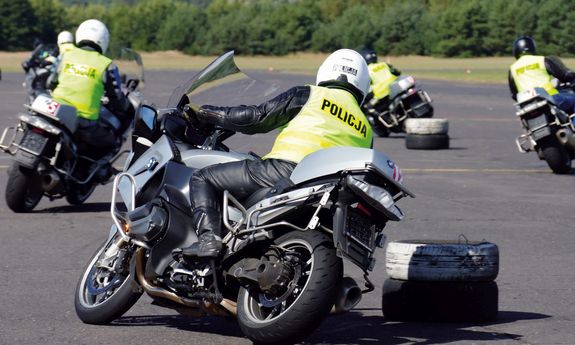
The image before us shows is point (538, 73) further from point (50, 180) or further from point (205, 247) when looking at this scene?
point (205, 247)

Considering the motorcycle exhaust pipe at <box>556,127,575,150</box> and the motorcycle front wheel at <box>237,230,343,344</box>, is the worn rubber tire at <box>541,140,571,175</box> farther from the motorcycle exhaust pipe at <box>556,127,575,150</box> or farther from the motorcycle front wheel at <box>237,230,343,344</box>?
the motorcycle front wheel at <box>237,230,343,344</box>

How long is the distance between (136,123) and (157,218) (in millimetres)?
998

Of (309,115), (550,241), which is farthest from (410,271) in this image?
(550,241)

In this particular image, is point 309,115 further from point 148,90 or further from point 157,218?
point 148,90

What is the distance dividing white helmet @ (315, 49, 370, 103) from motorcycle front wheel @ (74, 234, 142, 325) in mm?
1577

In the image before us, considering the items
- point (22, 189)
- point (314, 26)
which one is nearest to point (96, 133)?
point (22, 189)

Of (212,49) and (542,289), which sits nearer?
(542,289)

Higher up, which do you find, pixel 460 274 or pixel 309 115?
pixel 309 115

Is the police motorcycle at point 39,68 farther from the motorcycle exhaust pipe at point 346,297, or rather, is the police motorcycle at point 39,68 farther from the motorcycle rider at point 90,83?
the motorcycle exhaust pipe at point 346,297

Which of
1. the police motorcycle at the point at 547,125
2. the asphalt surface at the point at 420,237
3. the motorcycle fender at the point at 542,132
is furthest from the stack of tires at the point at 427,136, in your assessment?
the motorcycle fender at the point at 542,132

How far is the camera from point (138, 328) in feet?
23.6

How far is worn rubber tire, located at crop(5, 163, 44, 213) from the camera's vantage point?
39.3 feet

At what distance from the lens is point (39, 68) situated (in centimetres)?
2270

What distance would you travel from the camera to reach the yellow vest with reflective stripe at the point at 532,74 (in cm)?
1684
